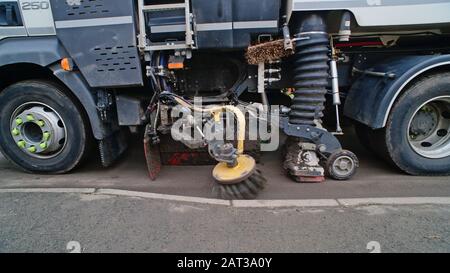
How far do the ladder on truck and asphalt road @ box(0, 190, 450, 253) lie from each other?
1561 millimetres

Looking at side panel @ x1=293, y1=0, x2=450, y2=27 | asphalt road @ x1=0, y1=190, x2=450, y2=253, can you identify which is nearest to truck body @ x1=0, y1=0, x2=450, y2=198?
side panel @ x1=293, y1=0, x2=450, y2=27

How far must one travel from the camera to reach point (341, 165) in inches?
120

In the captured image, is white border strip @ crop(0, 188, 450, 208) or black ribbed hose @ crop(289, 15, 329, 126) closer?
white border strip @ crop(0, 188, 450, 208)

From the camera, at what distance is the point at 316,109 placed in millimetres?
2936

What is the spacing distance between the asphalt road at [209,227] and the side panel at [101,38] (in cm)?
130

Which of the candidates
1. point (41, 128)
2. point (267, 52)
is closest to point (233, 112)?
point (267, 52)

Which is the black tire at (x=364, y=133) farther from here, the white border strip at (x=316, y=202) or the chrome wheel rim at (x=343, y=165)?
the white border strip at (x=316, y=202)

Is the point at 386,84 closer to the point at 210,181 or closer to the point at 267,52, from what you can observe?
the point at 267,52

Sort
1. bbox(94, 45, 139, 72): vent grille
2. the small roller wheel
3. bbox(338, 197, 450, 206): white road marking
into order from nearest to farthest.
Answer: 1. bbox(338, 197, 450, 206): white road marking
2. bbox(94, 45, 139, 72): vent grille
3. the small roller wheel

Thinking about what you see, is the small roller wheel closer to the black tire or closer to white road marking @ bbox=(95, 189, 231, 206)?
the black tire

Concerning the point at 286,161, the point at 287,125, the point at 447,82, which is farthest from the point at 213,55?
the point at 447,82

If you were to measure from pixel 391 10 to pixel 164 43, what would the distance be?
2.33m

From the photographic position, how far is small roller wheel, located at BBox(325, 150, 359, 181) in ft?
9.85

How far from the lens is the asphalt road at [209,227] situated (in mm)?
1992
